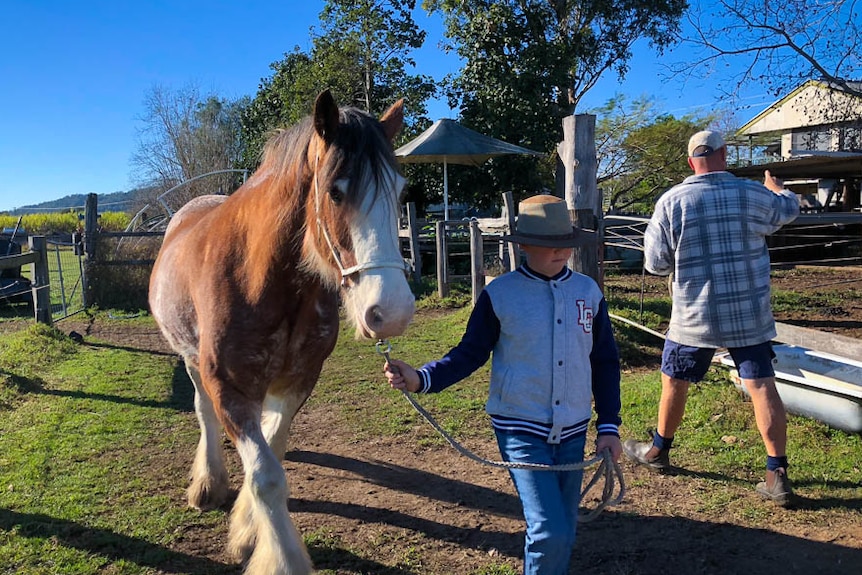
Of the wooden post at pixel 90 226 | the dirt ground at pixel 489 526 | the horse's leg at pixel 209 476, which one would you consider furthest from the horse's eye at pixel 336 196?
the wooden post at pixel 90 226

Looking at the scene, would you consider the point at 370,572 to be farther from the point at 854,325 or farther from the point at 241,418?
the point at 854,325

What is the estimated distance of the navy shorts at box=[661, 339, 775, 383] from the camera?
10.5 feet

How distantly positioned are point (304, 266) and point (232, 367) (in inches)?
23.8

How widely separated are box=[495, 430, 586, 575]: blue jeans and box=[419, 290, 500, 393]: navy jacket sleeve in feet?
0.85

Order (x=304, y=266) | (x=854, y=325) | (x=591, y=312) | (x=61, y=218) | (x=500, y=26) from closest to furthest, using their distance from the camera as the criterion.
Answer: (x=591, y=312), (x=304, y=266), (x=854, y=325), (x=500, y=26), (x=61, y=218)

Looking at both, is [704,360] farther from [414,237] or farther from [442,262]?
[414,237]

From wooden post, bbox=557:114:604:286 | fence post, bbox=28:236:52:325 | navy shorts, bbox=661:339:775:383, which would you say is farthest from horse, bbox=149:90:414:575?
fence post, bbox=28:236:52:325

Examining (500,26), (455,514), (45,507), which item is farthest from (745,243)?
(500,26)

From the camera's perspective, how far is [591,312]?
84.3 inches

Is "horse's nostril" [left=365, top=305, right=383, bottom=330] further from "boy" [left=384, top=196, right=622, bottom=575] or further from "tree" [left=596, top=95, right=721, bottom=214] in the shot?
"tree" [left=596, top=95, right=721, bottom=214]

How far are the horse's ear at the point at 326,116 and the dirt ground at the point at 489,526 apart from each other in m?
2.00

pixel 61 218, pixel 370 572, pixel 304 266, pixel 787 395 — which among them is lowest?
pixel 370 572

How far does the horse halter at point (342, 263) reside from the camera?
6.19 feet

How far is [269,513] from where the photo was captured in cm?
259
